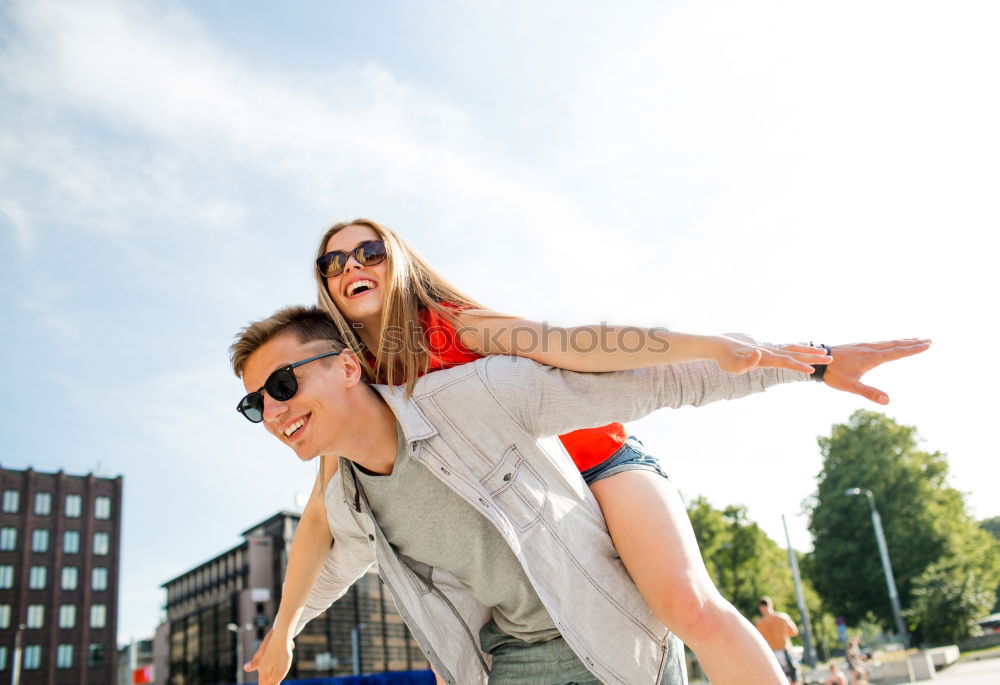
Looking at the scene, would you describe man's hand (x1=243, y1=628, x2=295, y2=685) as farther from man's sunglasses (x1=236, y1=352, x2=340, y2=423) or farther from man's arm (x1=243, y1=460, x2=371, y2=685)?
man's sunglasses (x1=236, y1=352, x2=340, y2=423)

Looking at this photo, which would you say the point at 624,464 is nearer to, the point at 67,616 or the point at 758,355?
the point at 758,355

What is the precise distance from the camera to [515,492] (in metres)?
2.34

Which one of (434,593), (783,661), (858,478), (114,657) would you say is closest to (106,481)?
(114,657)

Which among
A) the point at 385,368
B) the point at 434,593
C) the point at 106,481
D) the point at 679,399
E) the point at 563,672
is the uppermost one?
the point at 106,481

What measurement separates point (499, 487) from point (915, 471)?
39007 millimetres

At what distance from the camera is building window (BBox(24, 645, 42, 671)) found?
202ft

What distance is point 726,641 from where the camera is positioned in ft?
7.04

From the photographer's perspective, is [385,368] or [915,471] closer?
[385,368]

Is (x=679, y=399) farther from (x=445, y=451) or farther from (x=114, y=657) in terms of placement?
(x=114, y=657)

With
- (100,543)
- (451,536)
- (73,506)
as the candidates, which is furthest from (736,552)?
(73,506)

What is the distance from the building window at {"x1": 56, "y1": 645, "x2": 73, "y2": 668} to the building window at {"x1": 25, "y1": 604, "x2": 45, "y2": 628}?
2.67 metres

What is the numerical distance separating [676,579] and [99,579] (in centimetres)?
7776

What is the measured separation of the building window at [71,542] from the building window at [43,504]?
263 cm

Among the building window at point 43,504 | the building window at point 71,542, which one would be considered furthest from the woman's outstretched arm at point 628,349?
the building window at point 43,504
